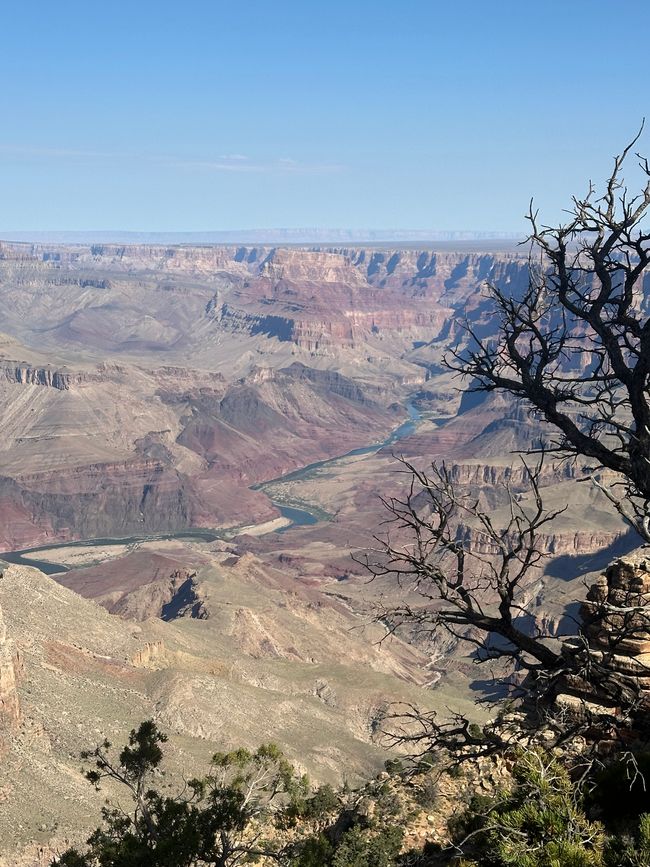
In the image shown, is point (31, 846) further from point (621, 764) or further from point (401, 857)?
point (621, 764)

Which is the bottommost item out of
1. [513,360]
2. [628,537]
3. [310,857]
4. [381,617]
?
[628,537]

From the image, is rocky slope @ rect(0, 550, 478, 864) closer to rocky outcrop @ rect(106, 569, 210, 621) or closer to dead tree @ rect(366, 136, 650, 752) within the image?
rocky outcrop @ rect(106, 569, 210, 621)

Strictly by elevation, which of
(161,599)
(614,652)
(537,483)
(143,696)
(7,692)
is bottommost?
(161,599)

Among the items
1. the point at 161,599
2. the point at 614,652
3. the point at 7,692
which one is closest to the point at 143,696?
the point at 7,692

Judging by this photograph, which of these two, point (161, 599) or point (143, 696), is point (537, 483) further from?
point (161, 599)

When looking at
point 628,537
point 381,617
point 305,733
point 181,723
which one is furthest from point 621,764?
point 628,537

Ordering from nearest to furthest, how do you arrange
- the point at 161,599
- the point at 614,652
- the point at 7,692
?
the point at 614,652 → the point at 7,692 → the point at 161,599

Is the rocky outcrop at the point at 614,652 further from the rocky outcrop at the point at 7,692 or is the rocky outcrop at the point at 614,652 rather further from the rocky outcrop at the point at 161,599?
the rocky outcrop at the point at 161,599

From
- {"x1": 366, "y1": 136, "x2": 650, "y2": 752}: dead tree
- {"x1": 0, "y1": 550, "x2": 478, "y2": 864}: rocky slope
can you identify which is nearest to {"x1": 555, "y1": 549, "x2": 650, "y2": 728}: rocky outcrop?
{"x1": 366, "y1": 136, "x2": 650, "y2": 752}: dead tree

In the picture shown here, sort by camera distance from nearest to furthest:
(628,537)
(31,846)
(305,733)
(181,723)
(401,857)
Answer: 1. (401,857)
2. (31,846)
3. (181,723)
4. (305,733)
5. (628,537)

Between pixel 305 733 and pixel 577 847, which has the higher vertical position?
pixel 577 847

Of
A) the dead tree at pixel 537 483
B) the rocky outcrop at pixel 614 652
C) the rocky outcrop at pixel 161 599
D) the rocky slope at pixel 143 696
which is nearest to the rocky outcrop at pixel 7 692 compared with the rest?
the rocky slope at pixel 143 696
